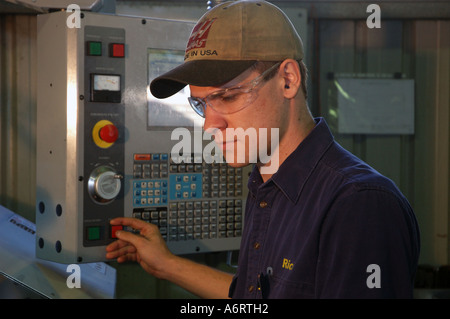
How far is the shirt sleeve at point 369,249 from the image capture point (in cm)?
84

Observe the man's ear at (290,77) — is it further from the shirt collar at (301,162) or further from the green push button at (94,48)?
the green push button at (94,48)

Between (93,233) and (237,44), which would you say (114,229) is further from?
(237,44)

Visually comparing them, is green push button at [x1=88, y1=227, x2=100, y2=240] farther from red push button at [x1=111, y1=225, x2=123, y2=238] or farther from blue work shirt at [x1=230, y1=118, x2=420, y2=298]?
blue work shirt at [x1=230, y1=118, x2=420, y2=298]

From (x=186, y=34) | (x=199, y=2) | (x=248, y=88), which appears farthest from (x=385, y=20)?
(x=248, y=88)

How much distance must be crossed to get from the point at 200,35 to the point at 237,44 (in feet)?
0.32

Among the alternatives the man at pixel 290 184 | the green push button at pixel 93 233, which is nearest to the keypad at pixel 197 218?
the green push button at pixel 93 233

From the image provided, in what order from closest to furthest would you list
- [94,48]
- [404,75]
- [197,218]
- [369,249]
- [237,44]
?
[369,249]
[237,44]
[94,48]
[197,218]
[404,75]

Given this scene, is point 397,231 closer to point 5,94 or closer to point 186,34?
point 186,34

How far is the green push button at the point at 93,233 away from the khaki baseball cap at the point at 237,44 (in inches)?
22.3

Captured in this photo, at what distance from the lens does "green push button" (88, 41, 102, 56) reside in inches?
56.1

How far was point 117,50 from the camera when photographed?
A: 4.83 ft

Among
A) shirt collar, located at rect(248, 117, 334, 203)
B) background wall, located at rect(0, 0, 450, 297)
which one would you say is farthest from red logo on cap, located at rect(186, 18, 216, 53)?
background wall, located at rect(0, 0, 450, 297)

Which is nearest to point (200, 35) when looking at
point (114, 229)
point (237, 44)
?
point (237, 44)

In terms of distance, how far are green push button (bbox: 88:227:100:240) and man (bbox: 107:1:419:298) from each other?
0.45 meters
